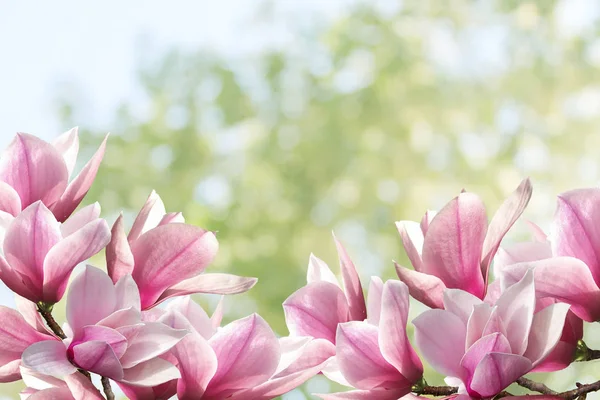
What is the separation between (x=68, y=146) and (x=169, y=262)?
134 mm

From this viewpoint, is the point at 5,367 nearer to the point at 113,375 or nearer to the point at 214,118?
the point at 113,375

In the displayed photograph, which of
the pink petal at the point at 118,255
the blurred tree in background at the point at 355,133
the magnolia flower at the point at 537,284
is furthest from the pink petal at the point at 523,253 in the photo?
the blurred tree in background at the point at 355,133

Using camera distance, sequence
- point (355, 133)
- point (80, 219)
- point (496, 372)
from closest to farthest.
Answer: point (496, 372) → point (80, 219) → point (355, 133)

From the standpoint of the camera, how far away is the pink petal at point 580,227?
357mm

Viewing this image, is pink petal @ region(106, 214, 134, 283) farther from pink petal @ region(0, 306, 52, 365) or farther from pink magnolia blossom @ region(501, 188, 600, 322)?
pink magnolia blossom @ region(501, 188, 600, 322)

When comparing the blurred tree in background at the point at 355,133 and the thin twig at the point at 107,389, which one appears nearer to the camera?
the thin twig at the point at 107,389

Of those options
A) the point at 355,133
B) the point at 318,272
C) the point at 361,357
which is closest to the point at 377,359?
the point at 361,357

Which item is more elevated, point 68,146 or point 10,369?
point 68,146

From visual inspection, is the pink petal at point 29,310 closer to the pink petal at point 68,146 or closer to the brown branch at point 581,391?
the pink petal at point 68,146

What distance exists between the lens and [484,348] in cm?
32

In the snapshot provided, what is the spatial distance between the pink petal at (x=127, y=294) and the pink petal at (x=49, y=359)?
3 centimetres

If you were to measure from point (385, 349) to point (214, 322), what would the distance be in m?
0.14

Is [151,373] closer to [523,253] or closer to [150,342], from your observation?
[150,342]

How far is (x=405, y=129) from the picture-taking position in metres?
5.53
